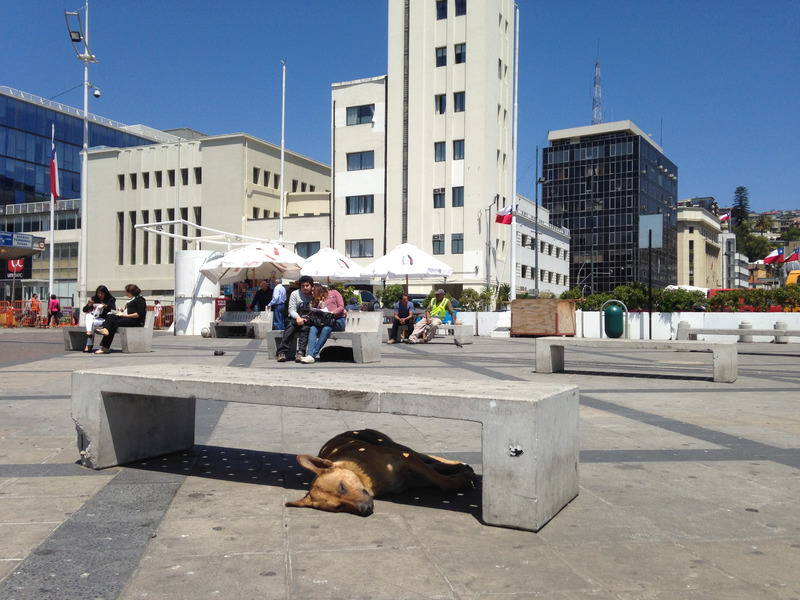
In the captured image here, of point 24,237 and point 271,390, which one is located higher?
point 24,237

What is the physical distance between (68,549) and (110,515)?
0.52 meters

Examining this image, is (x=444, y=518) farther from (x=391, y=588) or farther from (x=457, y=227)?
(x=457, y=227)

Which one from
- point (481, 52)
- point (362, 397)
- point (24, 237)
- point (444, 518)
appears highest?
point (481, 52)

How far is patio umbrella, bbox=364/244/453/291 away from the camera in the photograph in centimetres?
2139

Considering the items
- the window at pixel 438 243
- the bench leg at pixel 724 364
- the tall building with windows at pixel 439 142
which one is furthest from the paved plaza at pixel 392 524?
the window at pixel 438 243

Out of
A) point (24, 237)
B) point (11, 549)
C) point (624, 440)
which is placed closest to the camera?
point (11, 549)

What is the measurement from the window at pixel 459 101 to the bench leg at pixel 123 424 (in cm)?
4842

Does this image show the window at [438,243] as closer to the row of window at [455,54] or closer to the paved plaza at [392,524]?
the row of window at [455,54]

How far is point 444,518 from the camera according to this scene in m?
3.79

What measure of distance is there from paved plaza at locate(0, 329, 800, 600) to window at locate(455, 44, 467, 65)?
4781cm

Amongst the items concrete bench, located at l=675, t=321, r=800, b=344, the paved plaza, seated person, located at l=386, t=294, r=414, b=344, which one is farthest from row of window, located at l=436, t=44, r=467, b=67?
the paved plaza

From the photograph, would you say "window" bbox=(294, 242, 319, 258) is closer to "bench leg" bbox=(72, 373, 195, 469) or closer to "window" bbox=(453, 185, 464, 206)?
"window" bbox=(453, 185, 464, 206)

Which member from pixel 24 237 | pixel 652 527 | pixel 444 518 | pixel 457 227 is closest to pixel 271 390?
pixel 444 518

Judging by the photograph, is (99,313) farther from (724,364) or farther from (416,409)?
(416,409)
